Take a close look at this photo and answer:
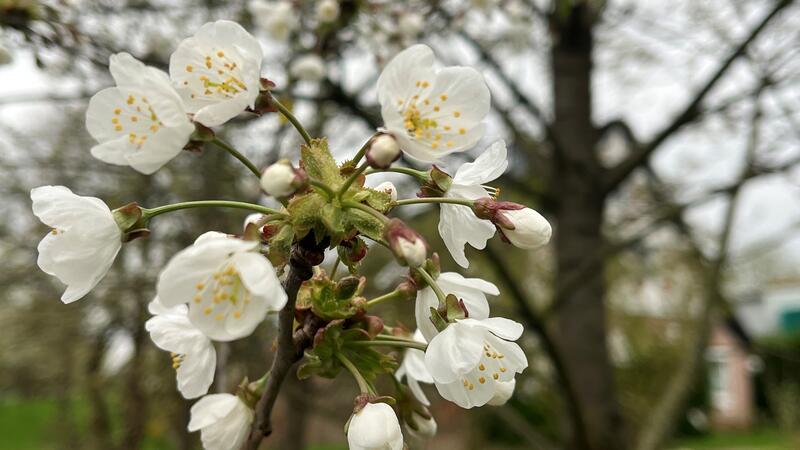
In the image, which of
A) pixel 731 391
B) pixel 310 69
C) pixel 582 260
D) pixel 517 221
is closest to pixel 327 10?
pixel 310 69

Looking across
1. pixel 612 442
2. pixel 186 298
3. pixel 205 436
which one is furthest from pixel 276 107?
pixel 612 442

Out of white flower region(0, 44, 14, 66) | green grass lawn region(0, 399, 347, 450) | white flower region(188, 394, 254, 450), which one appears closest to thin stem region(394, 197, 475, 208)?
white flower region(188, 394, 254, 450)

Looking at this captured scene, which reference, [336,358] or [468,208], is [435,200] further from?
[336,358]

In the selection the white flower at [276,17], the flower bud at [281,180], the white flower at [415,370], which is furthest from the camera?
the white flower at [276,17]

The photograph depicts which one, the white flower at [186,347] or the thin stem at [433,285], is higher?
the thin stem at [433,285]

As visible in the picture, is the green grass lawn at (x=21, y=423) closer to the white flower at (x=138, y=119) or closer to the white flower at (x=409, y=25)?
the white flower at (x=409, y=25)

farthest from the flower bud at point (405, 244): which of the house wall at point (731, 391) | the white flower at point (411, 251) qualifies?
the house wall at point (731, 391)
